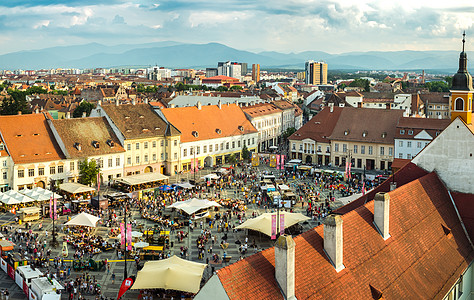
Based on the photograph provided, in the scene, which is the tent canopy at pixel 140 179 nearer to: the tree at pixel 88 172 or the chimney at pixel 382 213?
the tree at pixel 88 172

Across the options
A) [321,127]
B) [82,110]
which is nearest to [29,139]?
[321,127]

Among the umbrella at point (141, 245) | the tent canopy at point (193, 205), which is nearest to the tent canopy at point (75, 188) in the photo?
the tent canopy at point (193, 205)

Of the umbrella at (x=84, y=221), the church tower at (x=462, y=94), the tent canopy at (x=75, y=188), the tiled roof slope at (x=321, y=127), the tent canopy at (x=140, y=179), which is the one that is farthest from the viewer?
the tiled roof slope at (x=321, y=127)

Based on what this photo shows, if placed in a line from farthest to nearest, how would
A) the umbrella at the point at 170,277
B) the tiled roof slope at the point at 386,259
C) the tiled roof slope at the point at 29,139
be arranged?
the tiled roof slope at the point at 29,139 < the umbrella at the point at 170,277 < the tiled roof slope at the point at 386,259

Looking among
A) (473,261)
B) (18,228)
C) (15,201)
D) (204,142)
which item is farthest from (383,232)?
(204,142)

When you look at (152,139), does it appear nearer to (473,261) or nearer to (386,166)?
(386,166)

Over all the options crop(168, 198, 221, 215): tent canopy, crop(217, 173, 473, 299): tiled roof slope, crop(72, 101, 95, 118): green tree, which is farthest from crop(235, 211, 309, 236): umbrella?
crop(72, 101, 95, 118): green tree
